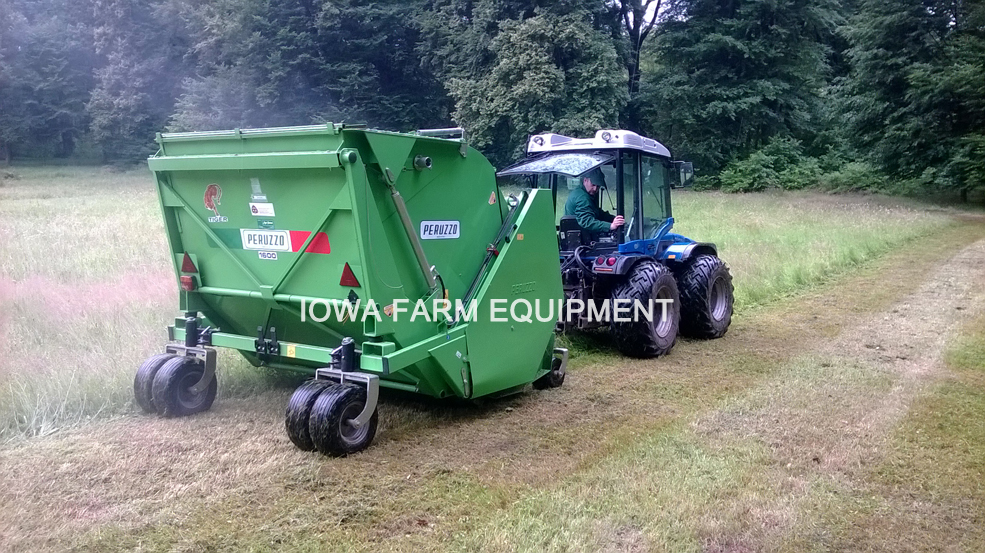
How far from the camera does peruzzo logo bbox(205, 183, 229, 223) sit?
4699 mm

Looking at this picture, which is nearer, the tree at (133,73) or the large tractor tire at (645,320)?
the large tractor tire at (645,320)

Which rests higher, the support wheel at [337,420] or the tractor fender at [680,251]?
the tractor fender at [680,251]

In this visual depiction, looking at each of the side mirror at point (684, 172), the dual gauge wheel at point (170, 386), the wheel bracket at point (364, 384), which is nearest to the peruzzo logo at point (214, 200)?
the dual gauge wheel at point (170, 386)

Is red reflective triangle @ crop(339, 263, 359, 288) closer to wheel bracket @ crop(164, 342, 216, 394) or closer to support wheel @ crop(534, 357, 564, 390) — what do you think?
wheel bracket @ crop(164, 342, 216, 394)

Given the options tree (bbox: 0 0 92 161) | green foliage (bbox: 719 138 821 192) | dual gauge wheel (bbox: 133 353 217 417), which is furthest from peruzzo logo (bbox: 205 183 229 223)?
green foliage (bbox: 719 138 821 192)

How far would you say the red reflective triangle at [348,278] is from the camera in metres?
4.27

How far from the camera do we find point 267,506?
3.66m

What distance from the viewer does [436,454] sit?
4430 millimetres

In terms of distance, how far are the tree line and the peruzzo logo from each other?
44.2ft

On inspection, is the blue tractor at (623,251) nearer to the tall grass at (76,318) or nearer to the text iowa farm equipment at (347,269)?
the text iowa farm equipment at (347,269)

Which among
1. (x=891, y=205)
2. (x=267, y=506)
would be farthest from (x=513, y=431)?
(x=891, y=205)

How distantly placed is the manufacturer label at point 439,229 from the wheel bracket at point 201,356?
168cm

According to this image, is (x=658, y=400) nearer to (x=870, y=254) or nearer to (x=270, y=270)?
(x=270, y=270)

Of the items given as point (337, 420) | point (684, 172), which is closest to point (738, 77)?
point (684, 172)
